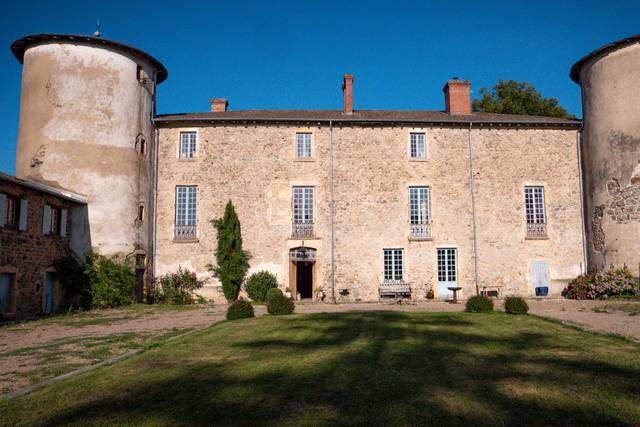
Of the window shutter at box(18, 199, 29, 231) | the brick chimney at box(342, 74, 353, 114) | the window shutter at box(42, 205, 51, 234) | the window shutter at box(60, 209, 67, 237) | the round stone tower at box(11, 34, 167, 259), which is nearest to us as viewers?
the window shutter at box(18, 199, 29, 231)

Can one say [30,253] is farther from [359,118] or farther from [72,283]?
[359,118]

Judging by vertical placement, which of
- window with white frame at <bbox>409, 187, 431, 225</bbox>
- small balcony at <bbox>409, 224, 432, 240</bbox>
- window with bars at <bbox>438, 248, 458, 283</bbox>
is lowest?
window with bars at <bbox>438, 248, 458, 283</bbox>

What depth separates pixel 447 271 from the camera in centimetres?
2133

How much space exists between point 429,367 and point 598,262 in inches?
659

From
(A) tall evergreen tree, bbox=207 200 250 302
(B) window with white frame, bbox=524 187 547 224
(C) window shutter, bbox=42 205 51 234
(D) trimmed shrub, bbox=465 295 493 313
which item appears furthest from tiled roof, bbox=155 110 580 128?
(D) trimmed shrub, bbox=465 295 493 313

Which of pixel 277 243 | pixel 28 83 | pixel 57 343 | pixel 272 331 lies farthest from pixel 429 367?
pixel 28 83

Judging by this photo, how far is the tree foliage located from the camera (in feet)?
97.2

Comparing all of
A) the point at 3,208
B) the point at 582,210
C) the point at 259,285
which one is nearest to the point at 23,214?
the point at 3,208

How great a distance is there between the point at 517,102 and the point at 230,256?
1970 cm

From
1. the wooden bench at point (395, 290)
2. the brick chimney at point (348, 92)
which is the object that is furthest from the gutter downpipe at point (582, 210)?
the brick chimney at point (348, 92)

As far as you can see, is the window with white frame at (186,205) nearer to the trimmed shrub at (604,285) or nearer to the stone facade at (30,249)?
the stone facade at (30,249)

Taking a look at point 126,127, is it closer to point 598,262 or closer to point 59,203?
point 59,203

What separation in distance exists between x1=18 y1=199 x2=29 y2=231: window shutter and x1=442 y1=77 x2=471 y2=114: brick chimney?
1730cm

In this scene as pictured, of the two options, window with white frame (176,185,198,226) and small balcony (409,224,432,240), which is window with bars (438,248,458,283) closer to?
small balcony (409,224,432,240)
